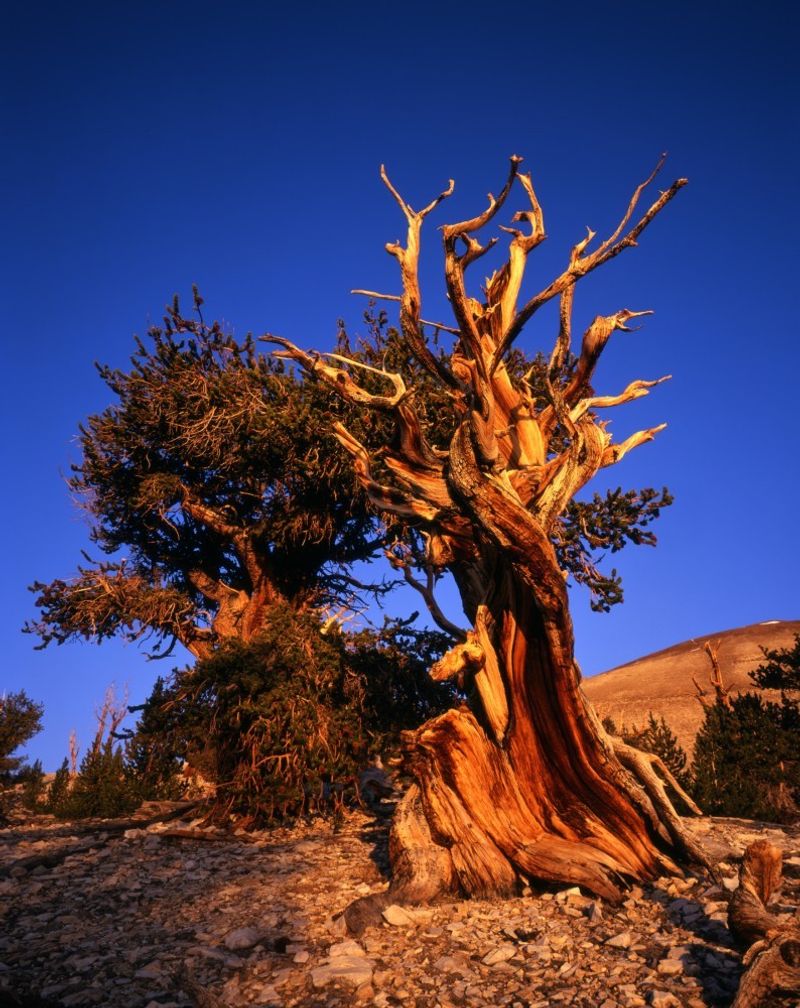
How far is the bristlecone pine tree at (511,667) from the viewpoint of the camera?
6.17 metres

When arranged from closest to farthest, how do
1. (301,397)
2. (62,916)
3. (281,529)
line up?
1. (62,916)
2. (301,397)
3. (281,529)

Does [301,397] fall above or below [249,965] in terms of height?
above

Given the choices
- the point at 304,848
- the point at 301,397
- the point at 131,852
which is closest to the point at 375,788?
the point at 304,848

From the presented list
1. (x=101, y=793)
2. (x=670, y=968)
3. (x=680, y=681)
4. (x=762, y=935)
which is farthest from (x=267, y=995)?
(x=680, y=681)

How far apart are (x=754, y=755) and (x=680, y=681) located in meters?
25.1

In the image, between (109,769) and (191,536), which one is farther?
(191,536)

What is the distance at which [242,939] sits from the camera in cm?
521

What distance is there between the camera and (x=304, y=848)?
27.3 ft

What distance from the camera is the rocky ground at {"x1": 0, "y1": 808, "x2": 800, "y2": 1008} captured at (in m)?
4.05

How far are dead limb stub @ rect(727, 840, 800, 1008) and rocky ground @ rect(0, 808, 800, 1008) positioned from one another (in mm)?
262

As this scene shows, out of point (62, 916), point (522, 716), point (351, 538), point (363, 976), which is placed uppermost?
point (351, 538)

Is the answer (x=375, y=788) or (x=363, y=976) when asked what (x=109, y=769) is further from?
(x=363, y=976)

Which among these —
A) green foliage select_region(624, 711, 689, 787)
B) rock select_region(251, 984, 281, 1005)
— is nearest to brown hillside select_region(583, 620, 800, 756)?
green foliage select_region(624, 711, 689, 787)

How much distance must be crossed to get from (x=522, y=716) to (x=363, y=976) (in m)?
2.83
